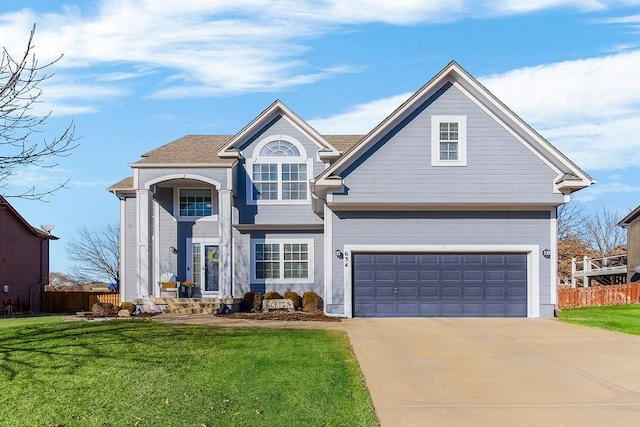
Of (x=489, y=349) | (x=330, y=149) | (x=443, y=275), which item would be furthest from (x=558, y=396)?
(x=330, y=149)

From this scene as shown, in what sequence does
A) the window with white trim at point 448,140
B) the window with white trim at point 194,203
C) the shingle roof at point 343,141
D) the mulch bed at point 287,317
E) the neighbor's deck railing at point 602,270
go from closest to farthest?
the mulch bed at point 287,317
the window with white trim at point 448,140
the window with white trim at point 194,203
the shingle roof at point 343,141
the neighbor's deck railing at point 602,270

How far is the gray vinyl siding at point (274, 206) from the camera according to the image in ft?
79.1

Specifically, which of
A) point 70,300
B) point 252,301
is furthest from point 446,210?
point 70,300

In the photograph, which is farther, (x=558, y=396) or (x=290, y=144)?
(x=290, y=144)

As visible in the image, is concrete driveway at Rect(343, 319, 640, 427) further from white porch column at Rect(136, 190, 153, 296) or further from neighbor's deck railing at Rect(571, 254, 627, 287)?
neighbor's deck railing at Rect(571, 254, 627, 287)

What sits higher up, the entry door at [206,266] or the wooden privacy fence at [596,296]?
the entry door at [206,266]

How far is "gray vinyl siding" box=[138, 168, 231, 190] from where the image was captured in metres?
23.0

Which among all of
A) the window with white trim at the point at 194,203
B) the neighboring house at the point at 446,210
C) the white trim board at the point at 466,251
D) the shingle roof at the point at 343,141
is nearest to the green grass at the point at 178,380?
the white trim board at the point at 466,251

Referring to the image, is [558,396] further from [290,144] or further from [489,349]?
[290,144]

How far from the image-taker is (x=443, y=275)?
65.8ft

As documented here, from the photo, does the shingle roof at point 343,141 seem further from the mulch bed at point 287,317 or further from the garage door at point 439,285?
the mulch bed at point 287,317

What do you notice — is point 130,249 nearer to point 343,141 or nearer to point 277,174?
point 277,174

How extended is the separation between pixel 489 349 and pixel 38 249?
26552 millimetres

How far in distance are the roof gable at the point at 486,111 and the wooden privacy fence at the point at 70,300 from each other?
1501 cm
